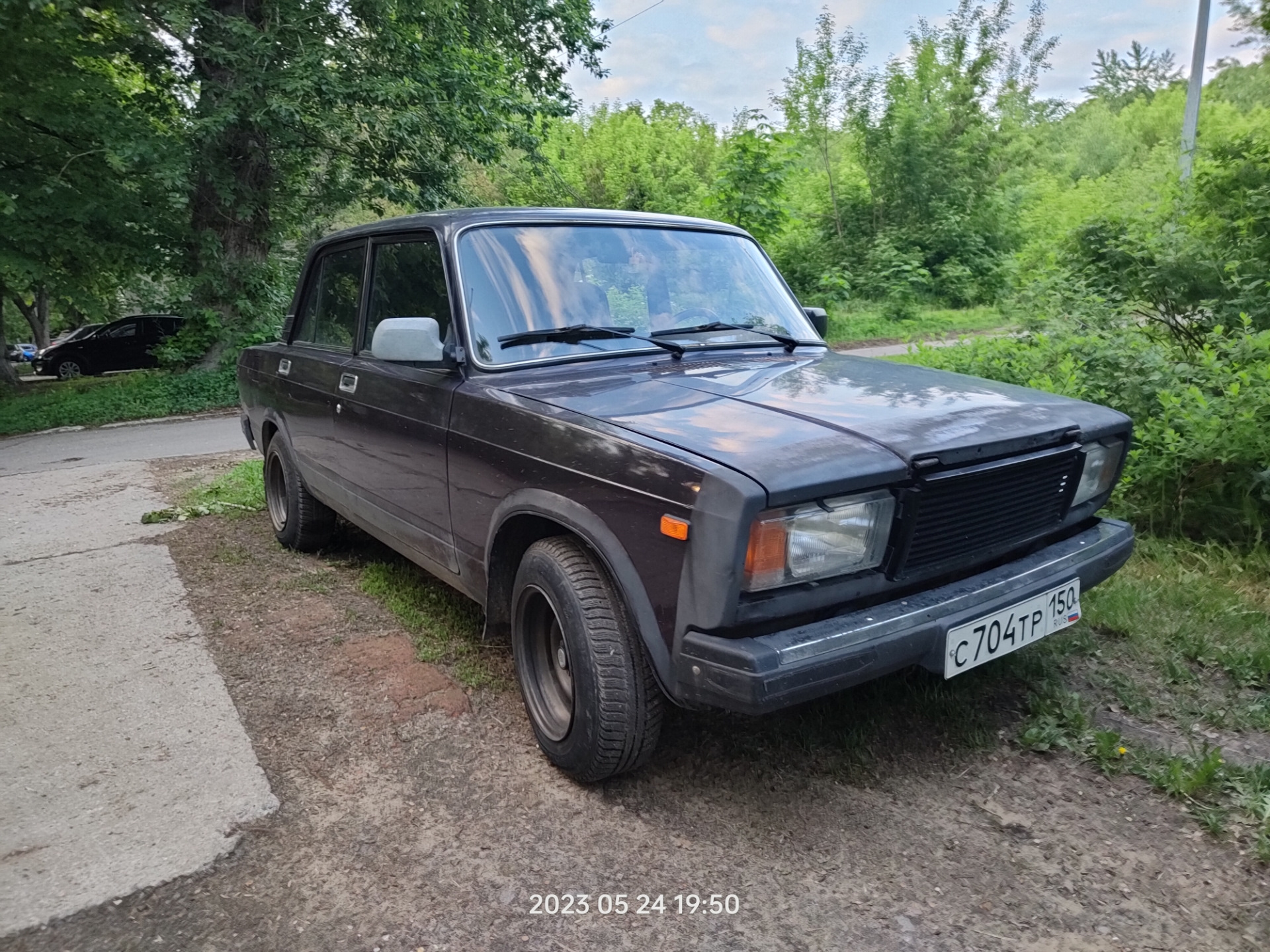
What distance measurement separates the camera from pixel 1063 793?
2.61 metres

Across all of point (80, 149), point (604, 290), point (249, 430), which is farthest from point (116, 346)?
point (604, 290)

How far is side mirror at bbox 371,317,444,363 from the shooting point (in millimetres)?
3096

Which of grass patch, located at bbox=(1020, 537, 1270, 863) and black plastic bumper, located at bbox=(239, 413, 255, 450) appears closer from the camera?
grass patch, located at bbox=(1020, 537, 1270, 863)

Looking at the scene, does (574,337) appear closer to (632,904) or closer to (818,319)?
(818,319)

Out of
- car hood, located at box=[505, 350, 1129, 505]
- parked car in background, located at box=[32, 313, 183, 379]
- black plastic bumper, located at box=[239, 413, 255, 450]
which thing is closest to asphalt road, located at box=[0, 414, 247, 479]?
black plastic bumper, located at box=[239, 413, 255, 450]

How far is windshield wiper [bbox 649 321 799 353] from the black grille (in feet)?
3.99

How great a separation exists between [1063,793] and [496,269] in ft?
8.52

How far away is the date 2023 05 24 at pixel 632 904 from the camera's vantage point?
7.16 ft

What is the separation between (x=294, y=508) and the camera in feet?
16.4

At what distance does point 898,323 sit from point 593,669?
60.2 feet

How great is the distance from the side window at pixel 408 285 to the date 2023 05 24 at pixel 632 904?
6.47 feet

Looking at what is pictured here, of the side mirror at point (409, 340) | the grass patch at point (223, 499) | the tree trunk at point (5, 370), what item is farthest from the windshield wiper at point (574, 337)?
the tree trunk at point (5, 370)

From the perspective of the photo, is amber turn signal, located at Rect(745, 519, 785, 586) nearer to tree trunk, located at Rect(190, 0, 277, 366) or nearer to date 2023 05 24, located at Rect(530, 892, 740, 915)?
date 2023 05 24, located at Rect(530, 892, 740, 915)

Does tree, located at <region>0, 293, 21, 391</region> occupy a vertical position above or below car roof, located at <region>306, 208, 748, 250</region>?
below
